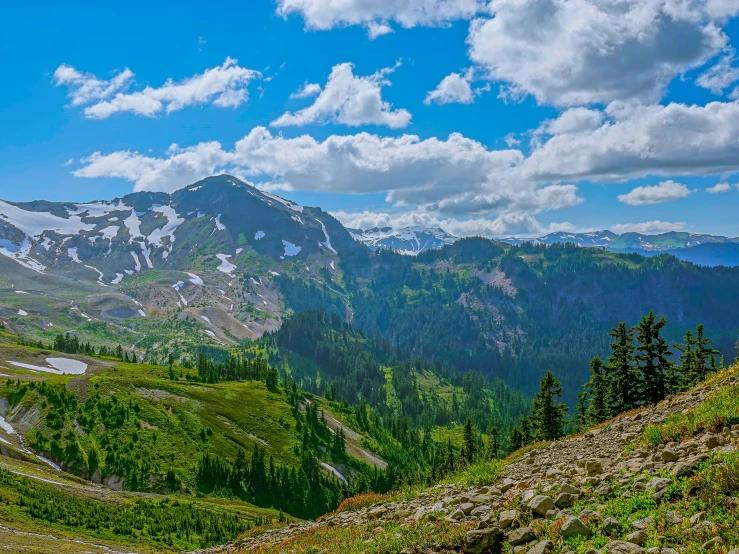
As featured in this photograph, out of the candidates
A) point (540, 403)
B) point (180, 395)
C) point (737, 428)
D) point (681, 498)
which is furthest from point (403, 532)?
point (180, 395)

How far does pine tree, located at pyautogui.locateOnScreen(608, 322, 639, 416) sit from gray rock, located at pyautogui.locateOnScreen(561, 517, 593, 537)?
5451 centimetres

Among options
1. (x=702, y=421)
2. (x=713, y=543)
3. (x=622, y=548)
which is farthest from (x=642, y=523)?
(x=702, y=421)

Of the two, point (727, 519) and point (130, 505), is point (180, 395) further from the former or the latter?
point (727, 519)

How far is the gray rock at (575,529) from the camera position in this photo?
12516 mm

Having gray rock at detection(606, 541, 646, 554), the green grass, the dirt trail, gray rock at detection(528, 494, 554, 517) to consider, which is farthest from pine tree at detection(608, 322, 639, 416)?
the dirt trail

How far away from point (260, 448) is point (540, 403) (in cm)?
7635

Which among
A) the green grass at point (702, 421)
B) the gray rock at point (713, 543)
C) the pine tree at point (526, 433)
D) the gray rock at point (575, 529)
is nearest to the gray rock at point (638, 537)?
the gray rock at point (575, 529)

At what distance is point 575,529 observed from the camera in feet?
41.3

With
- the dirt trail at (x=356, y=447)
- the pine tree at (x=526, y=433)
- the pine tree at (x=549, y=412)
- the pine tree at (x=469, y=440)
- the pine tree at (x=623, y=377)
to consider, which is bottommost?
the dirt trail at (x=356, y=447)

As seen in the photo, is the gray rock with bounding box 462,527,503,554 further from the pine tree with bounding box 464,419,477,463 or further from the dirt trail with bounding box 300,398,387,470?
the dirt trail with bounding box 300,398,387,470

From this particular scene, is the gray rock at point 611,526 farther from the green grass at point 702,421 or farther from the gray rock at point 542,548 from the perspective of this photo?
the green grass at point 702,421

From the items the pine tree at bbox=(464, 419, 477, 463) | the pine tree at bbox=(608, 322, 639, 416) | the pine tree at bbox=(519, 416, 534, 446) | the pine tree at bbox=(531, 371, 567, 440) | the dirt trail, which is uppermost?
the pine tree at bbox=(608, 322, 639, 416)

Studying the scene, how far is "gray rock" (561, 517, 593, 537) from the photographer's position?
493 inches

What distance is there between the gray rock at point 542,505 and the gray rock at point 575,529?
69.7 inches
